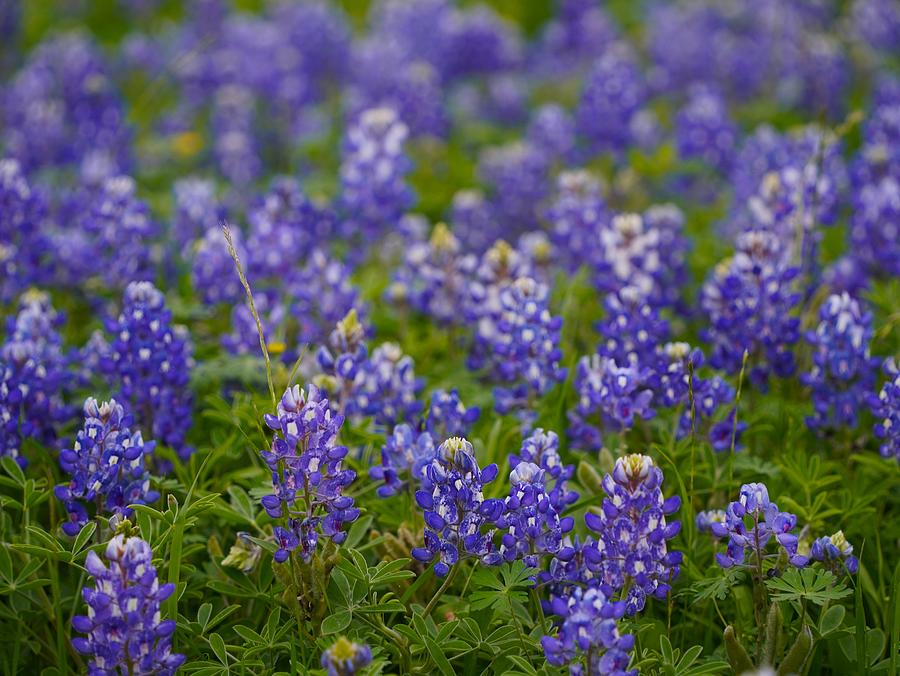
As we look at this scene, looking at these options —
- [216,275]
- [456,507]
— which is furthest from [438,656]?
[216,275]

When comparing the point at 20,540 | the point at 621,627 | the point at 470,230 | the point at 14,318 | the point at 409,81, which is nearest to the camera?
the point at 621,627

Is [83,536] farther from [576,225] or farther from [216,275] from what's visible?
[576,225]

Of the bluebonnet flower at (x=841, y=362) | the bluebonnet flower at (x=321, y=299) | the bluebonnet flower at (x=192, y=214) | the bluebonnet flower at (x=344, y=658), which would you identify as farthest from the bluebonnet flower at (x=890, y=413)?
the bluebonnet flower at (x=192, y=214)

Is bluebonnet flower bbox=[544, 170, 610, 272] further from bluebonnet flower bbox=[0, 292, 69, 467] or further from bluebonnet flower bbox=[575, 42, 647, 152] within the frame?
bluebonnet flower bbox=[0, 292, 69, 467]

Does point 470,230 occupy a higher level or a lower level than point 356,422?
lower

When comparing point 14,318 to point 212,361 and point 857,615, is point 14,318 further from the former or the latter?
point 857,615

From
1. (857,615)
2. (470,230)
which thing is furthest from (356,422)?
(470,230)

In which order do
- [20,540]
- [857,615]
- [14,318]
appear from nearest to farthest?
1. [857,615]
2. [20,540]
3. [14,318]
